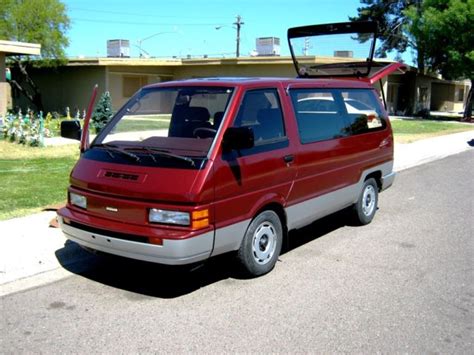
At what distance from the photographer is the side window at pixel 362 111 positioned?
6824 millimetres

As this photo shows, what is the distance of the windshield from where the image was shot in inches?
185

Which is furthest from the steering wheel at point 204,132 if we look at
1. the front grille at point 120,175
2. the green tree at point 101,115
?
the green tree at point 101,115

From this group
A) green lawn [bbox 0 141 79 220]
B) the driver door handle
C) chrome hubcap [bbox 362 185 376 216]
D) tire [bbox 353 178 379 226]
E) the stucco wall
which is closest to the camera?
the driver door handle

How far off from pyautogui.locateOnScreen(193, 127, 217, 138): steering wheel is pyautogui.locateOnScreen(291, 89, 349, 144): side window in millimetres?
1163

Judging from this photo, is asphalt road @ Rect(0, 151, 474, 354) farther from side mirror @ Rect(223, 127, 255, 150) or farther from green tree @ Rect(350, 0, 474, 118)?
green tree @ Rect(350, 0, 474, 118)

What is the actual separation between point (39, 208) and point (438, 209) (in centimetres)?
606

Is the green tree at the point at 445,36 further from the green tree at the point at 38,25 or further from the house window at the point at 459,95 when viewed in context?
the green tree at the point at 38,25

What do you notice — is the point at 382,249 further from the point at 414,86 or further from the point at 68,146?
the point at 414,86

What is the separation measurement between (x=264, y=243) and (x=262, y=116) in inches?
49.4

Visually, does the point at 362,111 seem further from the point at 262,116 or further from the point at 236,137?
the point at 236,137

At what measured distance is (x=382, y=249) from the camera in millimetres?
6254

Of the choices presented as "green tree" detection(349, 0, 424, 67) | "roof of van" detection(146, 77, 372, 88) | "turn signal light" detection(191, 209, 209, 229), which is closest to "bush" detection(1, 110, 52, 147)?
"roof of van" detection(146, 77, 372, 88)

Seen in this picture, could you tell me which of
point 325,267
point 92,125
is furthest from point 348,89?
point 92,125

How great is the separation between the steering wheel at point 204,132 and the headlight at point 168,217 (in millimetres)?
840
